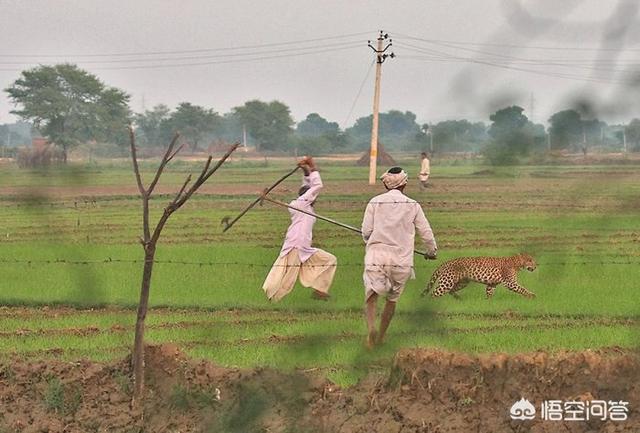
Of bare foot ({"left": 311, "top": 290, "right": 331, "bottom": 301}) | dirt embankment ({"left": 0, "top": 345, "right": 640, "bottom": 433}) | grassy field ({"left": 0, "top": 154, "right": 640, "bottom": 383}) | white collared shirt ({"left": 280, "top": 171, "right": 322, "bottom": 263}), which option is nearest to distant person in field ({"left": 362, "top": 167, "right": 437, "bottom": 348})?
grassy field ({"left": 0, "top": 154, "right": 640, "bottom": 383})

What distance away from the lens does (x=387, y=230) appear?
726 centimetres

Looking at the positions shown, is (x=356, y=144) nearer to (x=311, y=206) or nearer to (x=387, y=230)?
(x=311, y=206)

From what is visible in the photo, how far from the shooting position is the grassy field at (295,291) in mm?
7410

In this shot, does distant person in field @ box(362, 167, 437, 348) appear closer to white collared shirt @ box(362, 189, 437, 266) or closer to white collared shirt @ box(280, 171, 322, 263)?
white collared shirt @ box(362, 189, 437, 266)

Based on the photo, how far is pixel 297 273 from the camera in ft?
30.9

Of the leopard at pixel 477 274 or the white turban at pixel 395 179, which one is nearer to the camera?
the white turban at pixel 395 179

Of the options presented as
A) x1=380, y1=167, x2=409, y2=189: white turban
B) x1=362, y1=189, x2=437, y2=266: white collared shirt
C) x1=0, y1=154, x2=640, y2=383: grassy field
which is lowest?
x1=0, y1=154, x2=640, y2=383: grassy field

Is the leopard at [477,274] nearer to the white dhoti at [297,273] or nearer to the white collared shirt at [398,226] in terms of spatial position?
the white dhoti at [297,273]

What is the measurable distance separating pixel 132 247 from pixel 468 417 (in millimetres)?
9598

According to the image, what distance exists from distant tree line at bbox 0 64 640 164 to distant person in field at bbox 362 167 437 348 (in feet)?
1.74

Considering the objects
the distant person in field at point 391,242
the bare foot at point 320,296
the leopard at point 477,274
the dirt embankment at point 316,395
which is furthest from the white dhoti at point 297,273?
the dirt embankment at point 316,395

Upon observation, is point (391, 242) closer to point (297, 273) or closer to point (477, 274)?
point (297, 273)

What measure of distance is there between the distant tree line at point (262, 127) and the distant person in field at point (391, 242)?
1.74ft

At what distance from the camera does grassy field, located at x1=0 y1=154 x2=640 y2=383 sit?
741 centimetres
